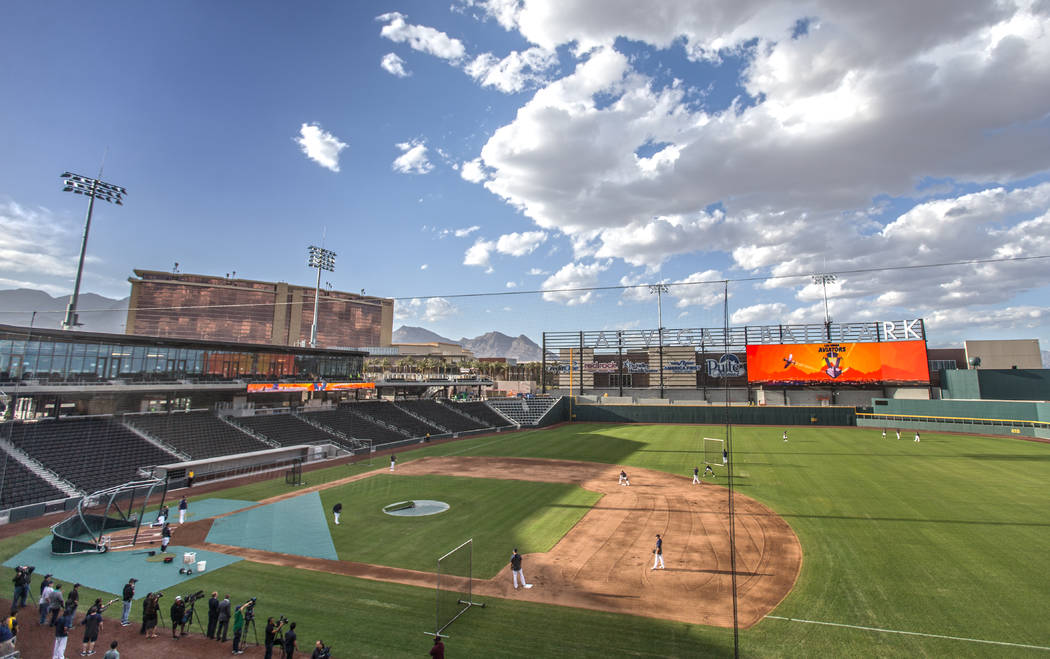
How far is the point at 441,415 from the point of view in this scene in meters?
65.9

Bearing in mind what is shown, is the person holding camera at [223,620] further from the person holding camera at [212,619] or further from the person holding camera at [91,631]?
the person holding camera at [91,631]

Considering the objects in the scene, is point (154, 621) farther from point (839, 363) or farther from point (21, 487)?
point (839, 363)

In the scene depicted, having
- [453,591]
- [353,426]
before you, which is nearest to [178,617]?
[453,591]

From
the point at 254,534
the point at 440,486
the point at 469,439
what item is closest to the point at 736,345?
the point at 469,439

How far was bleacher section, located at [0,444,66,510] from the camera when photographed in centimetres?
2480

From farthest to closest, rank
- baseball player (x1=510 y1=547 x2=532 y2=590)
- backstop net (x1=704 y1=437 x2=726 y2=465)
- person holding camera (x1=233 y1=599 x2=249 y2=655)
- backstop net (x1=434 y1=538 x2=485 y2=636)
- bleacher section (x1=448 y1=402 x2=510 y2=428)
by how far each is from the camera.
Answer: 1. bleacher section (x1=448 y1=402 x2=510 y2=428)
2. backstop net (x1=704 y1=437 x2=726 y2=465)
3. baseball player (x1=510 y1=547 x2=532 y2=590)
4. backstop net (x1=434 y1=538 x2=485 y2=636)
5. person holding camera (x1=233 y1=599 x2=249 y2=655)

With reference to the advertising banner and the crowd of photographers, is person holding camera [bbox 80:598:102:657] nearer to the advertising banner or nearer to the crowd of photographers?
the crowd of photographers

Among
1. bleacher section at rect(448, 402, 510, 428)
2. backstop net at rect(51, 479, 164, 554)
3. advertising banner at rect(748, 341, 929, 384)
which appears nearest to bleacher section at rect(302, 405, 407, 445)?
bleacher section at rect(448, 402, 510, 428)

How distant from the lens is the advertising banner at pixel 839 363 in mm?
69750

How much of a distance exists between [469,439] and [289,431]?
2116 centimetres

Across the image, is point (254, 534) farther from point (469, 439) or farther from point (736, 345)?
point (736, 345)

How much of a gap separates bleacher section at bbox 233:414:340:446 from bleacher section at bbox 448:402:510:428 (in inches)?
1045

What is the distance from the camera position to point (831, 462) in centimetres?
3969

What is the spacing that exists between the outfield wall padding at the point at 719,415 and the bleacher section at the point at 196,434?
5164 cm
